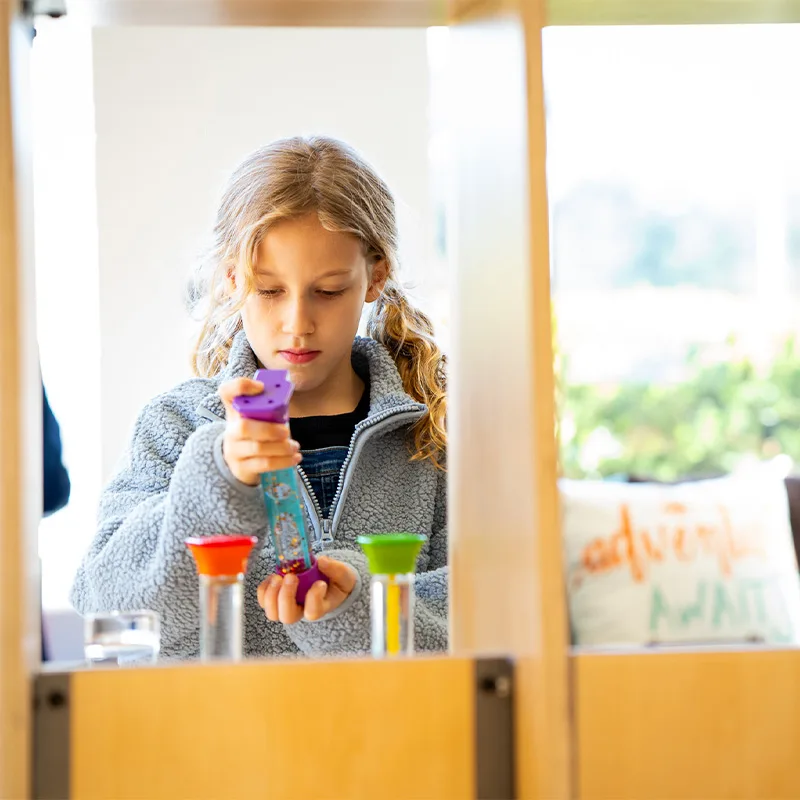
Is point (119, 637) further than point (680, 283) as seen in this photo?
No

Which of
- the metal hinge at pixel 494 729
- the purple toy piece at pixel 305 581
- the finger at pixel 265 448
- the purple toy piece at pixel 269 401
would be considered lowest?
the metal hinge at pixel 494 729

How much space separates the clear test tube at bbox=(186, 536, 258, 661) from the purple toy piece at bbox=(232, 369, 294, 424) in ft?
0.44

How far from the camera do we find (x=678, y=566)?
0.97 meters

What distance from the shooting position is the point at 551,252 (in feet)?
2.90

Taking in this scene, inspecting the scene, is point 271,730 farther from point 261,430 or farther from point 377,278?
point 377,278

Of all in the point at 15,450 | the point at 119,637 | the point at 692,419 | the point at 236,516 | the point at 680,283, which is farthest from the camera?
the point at 692,419

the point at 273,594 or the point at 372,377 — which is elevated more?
the point at 372,377

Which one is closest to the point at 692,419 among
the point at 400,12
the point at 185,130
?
the point at 185,130

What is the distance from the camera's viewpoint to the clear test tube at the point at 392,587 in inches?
37.5

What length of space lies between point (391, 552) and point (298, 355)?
0.50 meters

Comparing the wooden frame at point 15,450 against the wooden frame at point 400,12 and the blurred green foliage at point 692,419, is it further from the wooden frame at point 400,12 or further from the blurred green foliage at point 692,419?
the blurred green foliage at point 692,419

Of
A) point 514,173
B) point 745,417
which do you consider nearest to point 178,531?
point 514,173

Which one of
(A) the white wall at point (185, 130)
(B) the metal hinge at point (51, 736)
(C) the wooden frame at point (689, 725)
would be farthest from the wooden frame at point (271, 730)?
(A) the white wall at point (185, 130)

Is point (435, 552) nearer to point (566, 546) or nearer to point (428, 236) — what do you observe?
point (566, 546)
